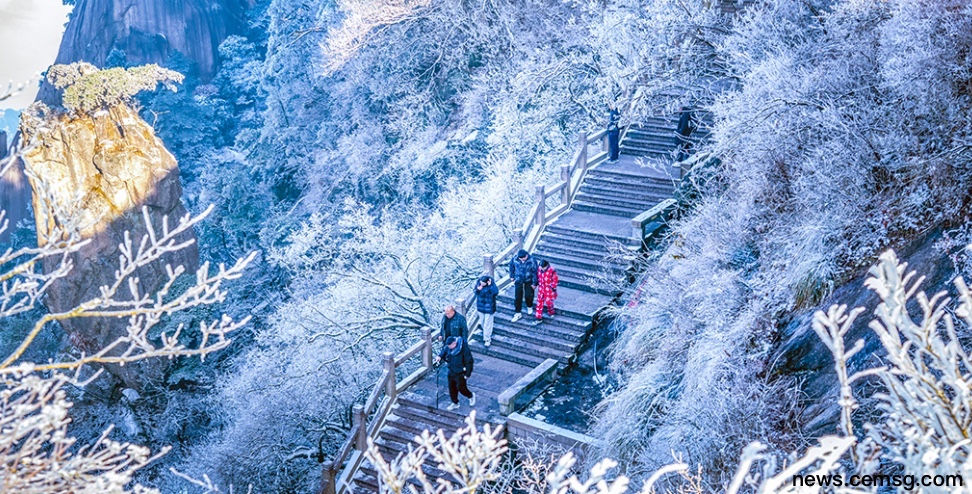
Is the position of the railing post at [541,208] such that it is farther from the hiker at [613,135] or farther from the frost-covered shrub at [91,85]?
the frost-covered shrub at [91,85]

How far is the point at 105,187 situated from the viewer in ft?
87.2

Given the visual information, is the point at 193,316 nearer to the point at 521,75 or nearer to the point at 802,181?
the point at 521,75

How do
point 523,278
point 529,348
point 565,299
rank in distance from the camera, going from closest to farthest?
point 523,278, point 529,348, point 565,299

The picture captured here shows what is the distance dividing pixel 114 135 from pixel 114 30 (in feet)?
55.2

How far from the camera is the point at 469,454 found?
4.18 m

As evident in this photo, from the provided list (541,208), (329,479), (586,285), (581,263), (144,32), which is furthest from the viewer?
(144,32)

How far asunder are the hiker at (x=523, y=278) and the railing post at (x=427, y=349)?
185 centimetres

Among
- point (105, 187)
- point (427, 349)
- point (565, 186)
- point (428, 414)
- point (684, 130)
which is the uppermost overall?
point (684, 130)

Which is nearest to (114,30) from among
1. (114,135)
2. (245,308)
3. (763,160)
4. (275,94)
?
(275,94)

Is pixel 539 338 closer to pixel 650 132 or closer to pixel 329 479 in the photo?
pixel 329 479

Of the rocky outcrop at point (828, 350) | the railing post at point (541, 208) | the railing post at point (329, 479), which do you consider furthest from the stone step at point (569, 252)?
the rocky outcrop at point (828, 350)

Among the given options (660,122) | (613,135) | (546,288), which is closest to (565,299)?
(546,288)

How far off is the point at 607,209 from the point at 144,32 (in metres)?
33.4

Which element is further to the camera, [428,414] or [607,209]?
[607,209]
